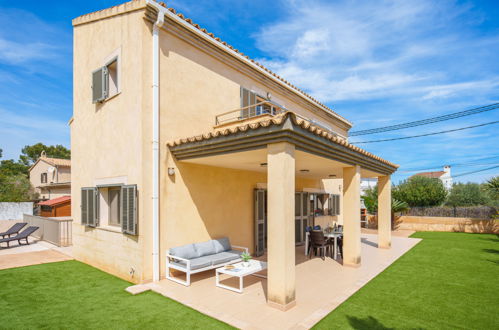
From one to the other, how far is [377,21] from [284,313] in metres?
13.6

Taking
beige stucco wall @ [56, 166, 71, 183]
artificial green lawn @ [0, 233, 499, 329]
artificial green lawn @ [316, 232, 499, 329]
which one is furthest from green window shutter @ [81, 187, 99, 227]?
beige stucco wall @ [56, 166, 71, 183]

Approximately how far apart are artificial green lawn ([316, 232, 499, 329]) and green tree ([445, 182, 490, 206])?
2924 centimetres

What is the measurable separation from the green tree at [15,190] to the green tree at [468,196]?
48.5m

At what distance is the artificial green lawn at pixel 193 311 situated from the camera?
5199mm

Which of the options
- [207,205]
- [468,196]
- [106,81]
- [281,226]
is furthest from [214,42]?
[468,196]

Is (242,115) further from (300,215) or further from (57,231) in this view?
(57,231)

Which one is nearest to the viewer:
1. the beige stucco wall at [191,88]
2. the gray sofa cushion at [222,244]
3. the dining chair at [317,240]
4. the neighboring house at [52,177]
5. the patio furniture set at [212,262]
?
the patio furniture set at [212,262]

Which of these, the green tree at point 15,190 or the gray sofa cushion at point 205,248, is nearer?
the gray sofa cushion at point 205,248

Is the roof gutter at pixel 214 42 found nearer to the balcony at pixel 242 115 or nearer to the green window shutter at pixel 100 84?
the balcony at pixel 242 115

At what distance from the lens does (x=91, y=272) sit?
8.67m

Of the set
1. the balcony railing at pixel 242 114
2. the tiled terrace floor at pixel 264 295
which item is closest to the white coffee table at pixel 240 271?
the tiled terrace floor at pixel 264 295

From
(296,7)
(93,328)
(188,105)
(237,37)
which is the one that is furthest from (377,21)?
(93,328)

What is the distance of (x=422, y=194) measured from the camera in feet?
78.0

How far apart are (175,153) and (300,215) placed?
808 cm
